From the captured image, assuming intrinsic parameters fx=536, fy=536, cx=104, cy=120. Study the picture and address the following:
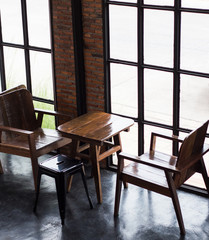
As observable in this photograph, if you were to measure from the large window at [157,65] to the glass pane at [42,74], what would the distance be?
0.96 m

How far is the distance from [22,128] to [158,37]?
7.11ft

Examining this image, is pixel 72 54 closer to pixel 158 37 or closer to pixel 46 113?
pixel 46 113

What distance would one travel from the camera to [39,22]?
7.09 metres

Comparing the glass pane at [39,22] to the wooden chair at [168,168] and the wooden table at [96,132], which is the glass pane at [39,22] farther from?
the wooden chair at [168,168]

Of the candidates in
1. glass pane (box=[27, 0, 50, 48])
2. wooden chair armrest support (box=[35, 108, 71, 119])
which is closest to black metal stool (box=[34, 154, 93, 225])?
wooden chair armrest support (box=[35, 108, 71, 119])

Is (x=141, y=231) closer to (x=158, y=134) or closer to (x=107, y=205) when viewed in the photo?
(x=107, y=205)

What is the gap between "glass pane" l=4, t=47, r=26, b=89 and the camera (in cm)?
750

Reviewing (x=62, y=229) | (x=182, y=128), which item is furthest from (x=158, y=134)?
(x=62, y=229)

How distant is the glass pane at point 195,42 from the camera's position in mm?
5793

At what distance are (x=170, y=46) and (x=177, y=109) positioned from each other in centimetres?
74

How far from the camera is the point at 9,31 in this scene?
746 cm

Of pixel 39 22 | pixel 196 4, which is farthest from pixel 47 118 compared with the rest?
Result: pixel 196 4

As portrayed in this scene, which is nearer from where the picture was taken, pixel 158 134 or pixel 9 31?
pixel 158 134

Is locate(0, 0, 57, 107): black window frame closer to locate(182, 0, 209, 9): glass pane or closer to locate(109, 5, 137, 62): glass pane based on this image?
locate(109, 5, 137, 62): glass pane
